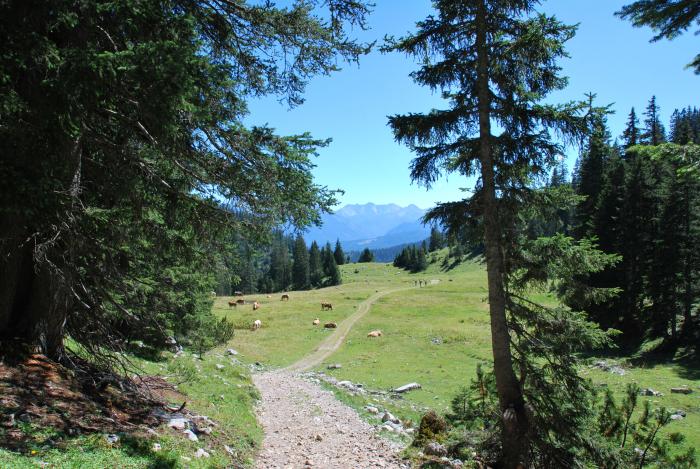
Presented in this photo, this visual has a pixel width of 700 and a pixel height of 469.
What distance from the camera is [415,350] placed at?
112ft

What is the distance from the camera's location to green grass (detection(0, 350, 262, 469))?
5027 mm

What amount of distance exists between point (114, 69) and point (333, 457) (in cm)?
899

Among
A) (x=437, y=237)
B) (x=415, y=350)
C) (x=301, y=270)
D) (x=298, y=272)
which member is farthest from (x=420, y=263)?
(x=415, y=350)

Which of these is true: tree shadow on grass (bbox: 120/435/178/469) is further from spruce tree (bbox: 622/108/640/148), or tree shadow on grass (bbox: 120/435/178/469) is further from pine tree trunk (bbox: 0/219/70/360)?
spruce tree (bbox: 622/108/640/148)

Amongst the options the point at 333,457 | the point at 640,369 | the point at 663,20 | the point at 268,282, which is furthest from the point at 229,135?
the point at 268,282

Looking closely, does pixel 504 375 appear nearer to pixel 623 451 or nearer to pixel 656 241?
pixel 623 451

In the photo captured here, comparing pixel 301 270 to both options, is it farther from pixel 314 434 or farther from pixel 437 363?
pixel 314 434

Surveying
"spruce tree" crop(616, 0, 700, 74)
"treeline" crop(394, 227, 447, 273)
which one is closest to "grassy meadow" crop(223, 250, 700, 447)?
"spruce tree" crop(616, 0, 700, 74)

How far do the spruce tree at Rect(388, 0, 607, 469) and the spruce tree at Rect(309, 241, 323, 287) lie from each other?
10771cm

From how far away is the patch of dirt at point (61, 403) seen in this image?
5469mm

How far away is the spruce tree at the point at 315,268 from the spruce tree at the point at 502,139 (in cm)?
10771

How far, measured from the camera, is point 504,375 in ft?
28.8

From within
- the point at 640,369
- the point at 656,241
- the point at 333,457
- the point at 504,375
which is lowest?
the point at 640,369

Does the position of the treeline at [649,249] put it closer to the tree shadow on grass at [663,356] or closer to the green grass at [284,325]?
the tree shadow on grass at [663,356]
